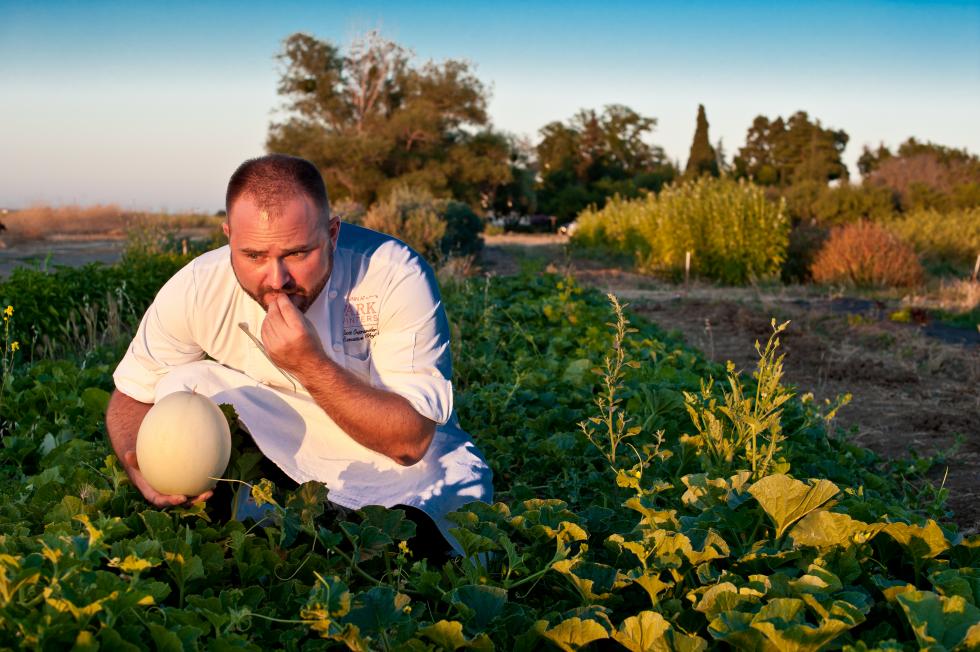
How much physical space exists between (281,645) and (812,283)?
15.3 m

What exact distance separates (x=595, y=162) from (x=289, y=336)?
6075cm

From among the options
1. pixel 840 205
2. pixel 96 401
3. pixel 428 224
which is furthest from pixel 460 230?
pixel 96 401

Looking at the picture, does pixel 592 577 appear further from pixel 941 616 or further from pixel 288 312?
pixel 288 312

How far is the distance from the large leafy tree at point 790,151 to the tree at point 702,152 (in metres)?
1.97

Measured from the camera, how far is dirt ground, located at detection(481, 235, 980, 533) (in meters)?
5.56

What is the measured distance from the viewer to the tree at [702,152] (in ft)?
174

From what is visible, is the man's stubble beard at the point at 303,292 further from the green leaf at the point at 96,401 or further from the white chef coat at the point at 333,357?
the green leaf at the point at 96,401

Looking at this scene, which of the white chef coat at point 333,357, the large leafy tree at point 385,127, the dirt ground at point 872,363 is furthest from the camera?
the large leafy tree at point 385,127

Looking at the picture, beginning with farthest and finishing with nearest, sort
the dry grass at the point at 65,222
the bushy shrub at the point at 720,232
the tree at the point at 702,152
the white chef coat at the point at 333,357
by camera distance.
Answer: the tree at the point at 702,152 → the dry grass at the point at 65,222 → the bushy shrub at the point at 720,232 → the white chef coat at the point at 333,357

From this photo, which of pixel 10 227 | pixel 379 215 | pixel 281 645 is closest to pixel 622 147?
pixel 10 227

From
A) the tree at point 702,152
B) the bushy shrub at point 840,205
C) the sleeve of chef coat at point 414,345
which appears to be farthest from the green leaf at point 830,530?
the tree at point 702,152

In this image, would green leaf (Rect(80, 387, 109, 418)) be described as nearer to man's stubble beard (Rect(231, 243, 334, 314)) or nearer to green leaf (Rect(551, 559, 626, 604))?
man's stubble beard (Rect(231, 243, 334, 314))

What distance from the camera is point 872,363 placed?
793 centimetres

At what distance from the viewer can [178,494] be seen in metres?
2.60
